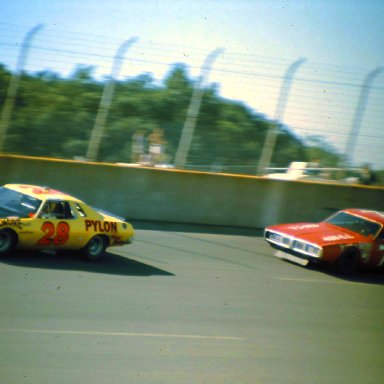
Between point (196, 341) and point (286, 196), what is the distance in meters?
9.81

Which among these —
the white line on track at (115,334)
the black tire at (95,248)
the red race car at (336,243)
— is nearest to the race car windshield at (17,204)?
the black tire at (95,248)

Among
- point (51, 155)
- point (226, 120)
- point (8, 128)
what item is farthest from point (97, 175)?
point (226, 120)

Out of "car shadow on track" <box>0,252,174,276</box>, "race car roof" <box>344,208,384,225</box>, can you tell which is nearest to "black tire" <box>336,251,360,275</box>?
"race car roof" <box>344,208,384,225</box>

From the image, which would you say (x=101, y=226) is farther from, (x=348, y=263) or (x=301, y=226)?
(x=348, y=263)

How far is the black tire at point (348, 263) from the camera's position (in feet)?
41.2

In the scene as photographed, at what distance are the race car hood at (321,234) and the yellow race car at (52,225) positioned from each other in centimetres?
354

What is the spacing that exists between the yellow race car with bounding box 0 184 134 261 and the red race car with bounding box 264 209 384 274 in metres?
3.42

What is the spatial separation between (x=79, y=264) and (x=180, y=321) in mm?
2995

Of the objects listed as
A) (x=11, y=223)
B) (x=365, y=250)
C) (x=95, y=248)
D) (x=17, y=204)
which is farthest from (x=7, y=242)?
(x=365, y=250)

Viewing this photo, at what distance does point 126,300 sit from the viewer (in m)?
8.43

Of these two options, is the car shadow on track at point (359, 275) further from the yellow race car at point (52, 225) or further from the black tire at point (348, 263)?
the yellow race car at point (52, 225)

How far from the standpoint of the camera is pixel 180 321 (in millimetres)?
7871

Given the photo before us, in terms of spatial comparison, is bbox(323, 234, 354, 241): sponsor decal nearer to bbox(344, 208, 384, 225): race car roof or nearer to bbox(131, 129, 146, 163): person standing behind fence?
bbox(344, 208, 384, 225): race car roof

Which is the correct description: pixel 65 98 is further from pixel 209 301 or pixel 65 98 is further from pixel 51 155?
pixel 209 301
